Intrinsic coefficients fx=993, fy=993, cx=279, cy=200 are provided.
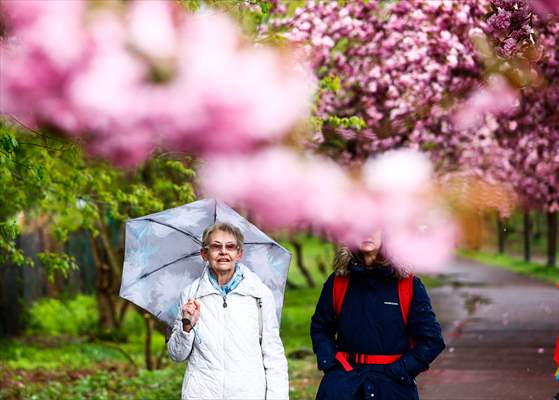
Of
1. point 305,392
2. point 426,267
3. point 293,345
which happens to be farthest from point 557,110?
point 426,267

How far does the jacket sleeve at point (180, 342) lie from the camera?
4.70 m

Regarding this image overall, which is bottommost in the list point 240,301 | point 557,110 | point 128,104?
point 240,301

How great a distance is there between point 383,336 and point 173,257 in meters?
1.31

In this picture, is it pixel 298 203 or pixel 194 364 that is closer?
pixel 298 203

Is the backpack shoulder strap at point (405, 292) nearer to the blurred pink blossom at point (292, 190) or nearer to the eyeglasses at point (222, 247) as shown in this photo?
the eyeglasses at point (222, 247)

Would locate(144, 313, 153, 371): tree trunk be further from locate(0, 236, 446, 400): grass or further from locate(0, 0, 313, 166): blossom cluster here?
locate(0, 0, 313, 166): blossom cluster

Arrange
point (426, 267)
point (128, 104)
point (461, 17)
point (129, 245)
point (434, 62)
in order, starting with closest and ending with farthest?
point (128, 104), point (426, 267), point (129, 245), point (461, 17), point (434, 62)

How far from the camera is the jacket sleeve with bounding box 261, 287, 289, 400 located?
481 cm

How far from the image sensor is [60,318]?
20.8 metres

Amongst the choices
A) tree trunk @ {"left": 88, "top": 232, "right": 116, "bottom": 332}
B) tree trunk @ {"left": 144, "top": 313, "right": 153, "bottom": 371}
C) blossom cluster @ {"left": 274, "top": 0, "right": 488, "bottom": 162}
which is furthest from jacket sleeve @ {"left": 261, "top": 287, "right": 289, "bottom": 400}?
tree trunk @ {"left": 88, "top": 232, "right": 116, "bottom": 332}

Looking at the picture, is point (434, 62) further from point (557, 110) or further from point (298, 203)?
point (298, 203)

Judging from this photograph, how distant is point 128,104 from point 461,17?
14.8 m

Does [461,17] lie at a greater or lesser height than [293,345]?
greater

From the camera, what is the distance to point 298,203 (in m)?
1.45
